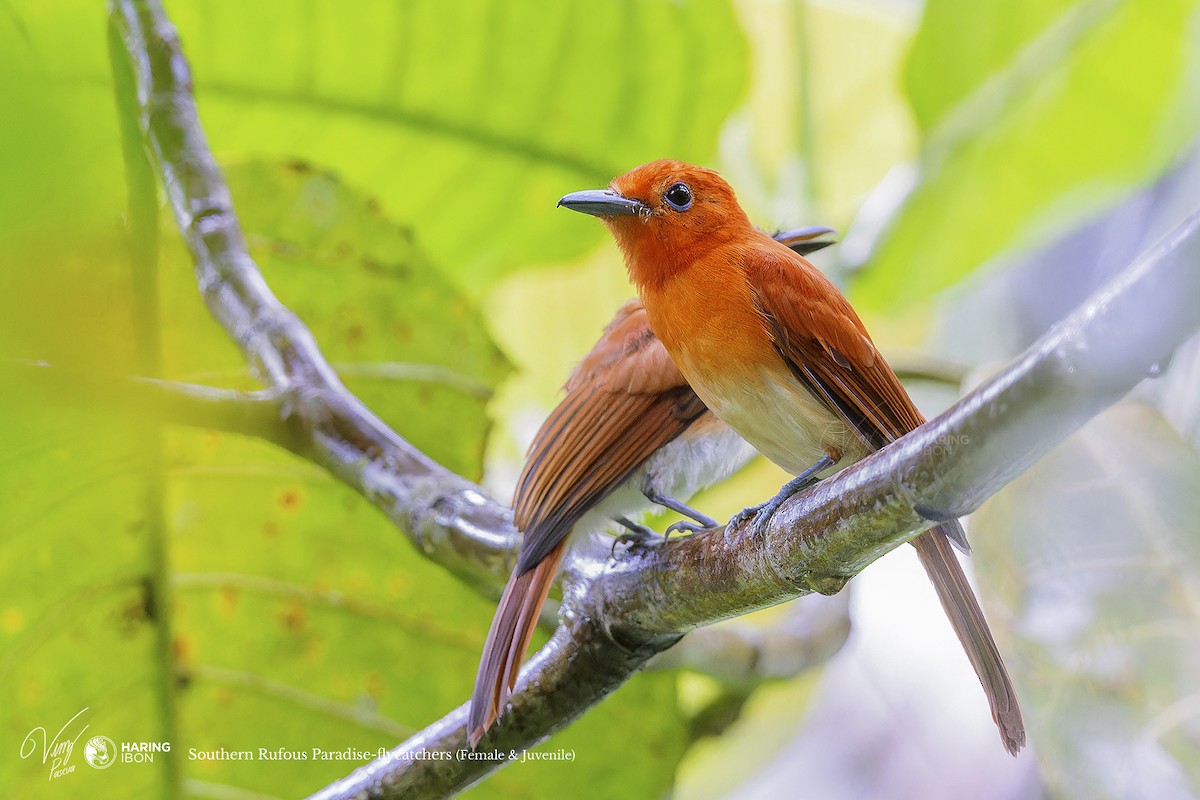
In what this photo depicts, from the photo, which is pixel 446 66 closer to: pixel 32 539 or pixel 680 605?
pixel 32 539

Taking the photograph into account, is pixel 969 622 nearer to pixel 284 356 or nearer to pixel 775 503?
pixel 775 503

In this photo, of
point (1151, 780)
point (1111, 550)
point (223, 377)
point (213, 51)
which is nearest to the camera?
point (1151, 780)

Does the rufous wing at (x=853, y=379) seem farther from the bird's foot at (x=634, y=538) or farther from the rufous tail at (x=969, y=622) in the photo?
the bird's foot at (x=634, y=538)

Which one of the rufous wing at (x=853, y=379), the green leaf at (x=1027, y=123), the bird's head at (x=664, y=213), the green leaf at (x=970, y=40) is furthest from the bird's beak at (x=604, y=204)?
the green leaf at (x=970, y=40)

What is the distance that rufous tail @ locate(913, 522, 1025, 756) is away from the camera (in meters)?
1.06

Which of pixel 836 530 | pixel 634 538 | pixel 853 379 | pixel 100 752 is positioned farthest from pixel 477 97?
pixel 836 530

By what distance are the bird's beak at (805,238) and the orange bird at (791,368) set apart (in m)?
0.26

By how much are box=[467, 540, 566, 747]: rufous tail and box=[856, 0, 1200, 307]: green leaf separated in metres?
1.09

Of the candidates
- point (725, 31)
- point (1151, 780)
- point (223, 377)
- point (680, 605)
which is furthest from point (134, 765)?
point (725, 31)

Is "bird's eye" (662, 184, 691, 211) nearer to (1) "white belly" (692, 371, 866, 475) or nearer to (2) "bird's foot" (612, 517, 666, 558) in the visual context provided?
(1) "white belly" (692, 371, 866, 475)

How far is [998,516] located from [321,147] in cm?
138

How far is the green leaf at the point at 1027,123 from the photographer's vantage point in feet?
6.96

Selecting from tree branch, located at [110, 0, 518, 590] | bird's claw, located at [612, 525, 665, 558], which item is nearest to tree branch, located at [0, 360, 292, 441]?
tree branch, located at [110, 0, 518, 590]

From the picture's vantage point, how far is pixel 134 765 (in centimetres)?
160
